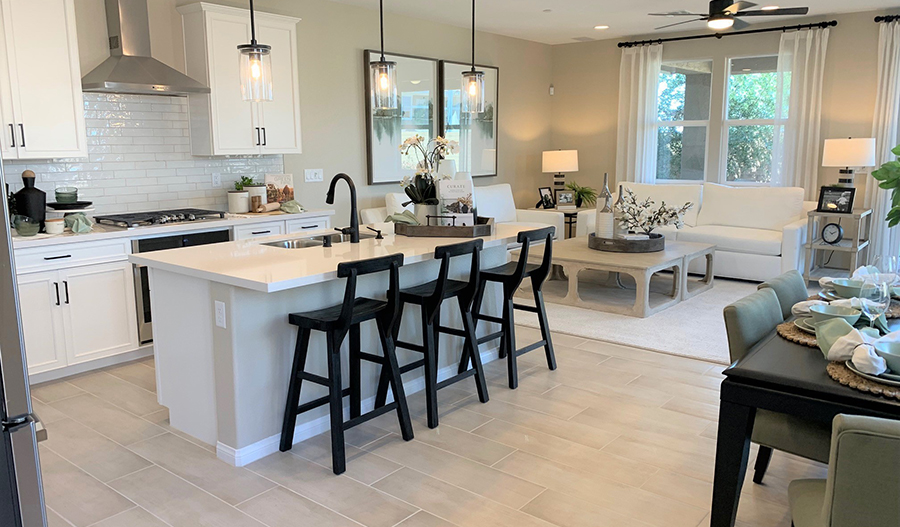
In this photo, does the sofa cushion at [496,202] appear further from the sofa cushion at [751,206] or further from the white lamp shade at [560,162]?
the sofa cushion at [751,206]

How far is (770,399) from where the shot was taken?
2062 mm

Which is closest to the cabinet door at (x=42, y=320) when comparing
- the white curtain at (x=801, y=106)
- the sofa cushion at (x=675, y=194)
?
the sofa cushion at (x=675, y=194)

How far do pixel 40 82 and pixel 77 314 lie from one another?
4.77 ft

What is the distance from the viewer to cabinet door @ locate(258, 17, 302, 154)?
5.44 m

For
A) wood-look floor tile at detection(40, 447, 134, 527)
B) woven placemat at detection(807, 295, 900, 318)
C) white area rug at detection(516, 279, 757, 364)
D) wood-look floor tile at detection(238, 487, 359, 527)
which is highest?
woven placemat at detection(807, 295, 900, 318)

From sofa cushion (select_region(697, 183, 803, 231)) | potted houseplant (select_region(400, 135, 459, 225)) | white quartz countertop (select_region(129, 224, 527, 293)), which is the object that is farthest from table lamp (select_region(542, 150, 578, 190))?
white quartz countertop (select_region(129, 224, 527, 293))

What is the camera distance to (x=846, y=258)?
24.3ft

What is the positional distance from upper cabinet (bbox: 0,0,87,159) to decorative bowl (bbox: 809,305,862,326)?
170 inches

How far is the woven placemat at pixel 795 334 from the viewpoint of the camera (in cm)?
237

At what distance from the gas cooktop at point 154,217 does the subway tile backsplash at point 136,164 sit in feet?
0.64

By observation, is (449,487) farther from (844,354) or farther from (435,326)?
(844,354)

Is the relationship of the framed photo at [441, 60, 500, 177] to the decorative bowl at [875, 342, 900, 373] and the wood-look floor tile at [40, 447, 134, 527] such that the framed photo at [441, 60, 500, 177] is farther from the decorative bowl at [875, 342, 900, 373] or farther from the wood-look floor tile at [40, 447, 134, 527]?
the decorative bowl at [875, 342, 900, 373]

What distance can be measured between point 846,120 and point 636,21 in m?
2.45

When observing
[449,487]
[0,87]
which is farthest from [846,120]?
[0,87]
